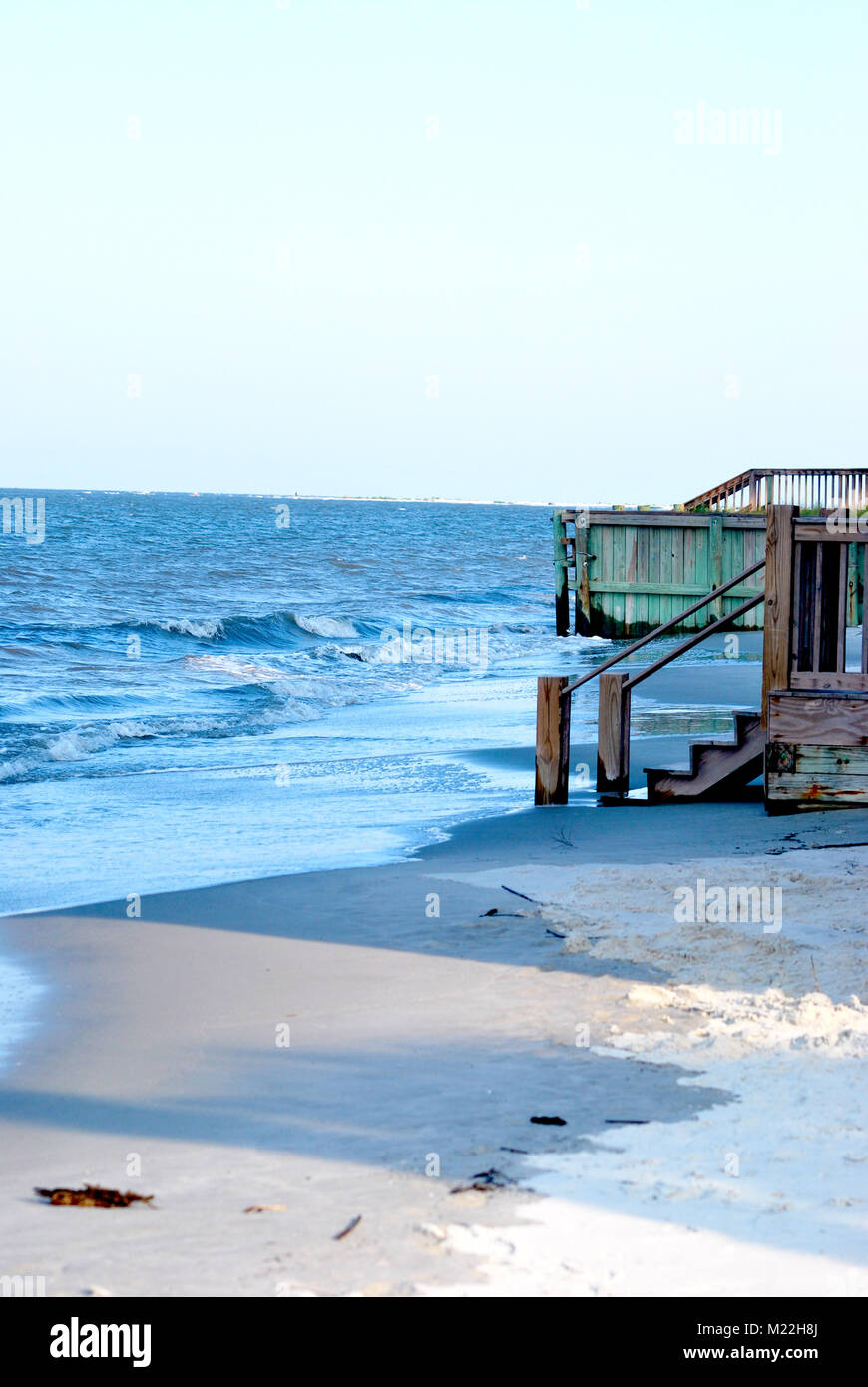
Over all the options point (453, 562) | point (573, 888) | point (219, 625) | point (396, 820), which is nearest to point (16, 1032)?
point (573, 888)

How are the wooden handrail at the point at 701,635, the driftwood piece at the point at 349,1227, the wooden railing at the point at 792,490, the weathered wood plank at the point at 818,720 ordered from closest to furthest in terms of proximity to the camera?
the driftwood piece at the point at 349,1227 → the weathered wood plank at the point at 818,720 → the wooden handrail at the point at 701,635 → the wooden railing at the point at 792,490

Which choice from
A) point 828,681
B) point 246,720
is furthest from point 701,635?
point 246,720

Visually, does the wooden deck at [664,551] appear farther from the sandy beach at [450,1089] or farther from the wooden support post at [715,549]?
the sandy beach at [450,1089]

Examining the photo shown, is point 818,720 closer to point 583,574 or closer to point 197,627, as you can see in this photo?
point 583,574

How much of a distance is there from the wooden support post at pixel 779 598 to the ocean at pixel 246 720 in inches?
85.3

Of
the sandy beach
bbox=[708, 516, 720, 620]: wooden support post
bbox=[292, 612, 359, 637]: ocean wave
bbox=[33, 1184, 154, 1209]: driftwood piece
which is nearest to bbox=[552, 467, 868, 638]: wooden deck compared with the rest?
bbox=[708, 516, 720, 620]: wooden support post

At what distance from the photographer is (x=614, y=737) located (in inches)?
438

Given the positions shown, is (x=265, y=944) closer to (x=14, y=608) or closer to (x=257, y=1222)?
(x=257, y=1222)

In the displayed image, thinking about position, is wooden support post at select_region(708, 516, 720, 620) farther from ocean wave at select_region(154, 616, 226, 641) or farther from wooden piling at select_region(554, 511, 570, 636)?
ocean wave at select_region(154, 616, 226, 641)

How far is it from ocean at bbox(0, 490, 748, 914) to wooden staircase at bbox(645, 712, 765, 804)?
29.3 inches

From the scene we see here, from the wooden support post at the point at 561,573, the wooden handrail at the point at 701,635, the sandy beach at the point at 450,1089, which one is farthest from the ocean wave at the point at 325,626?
the sandy beach at the point at 450,1089

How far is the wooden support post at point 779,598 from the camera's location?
31.3 feet

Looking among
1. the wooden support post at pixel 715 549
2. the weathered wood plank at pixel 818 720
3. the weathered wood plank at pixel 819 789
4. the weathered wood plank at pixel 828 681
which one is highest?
the wooden support post at pixel 715 549

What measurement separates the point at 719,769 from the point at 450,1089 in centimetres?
615
